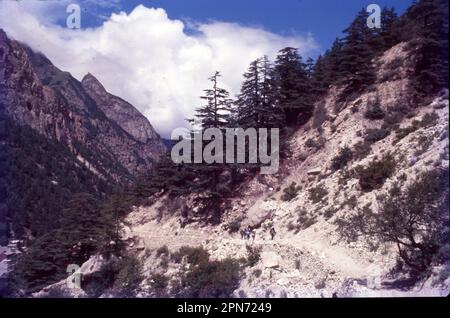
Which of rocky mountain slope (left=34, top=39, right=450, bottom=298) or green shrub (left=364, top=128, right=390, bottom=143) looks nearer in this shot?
rocky mountain slope (left=34, top=39, right=450, bottom=298)

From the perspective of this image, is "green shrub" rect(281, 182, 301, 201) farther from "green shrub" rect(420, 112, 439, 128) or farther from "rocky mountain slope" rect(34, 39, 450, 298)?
"green shrub" rect(420, 112, 439, 128)

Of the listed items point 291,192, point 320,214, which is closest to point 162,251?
point 320,214

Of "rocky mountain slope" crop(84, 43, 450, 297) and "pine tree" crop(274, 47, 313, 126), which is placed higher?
"pine tree" crop(274, 47, 313, 126)

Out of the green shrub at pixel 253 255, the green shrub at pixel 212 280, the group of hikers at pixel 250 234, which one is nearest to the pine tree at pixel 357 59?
the group of hikers at pixel 250 234

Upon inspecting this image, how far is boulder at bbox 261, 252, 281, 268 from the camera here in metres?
13.1

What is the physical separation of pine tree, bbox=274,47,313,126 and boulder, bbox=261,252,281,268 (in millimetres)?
20135

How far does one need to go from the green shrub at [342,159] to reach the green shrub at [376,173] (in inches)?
161

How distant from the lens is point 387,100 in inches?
1067

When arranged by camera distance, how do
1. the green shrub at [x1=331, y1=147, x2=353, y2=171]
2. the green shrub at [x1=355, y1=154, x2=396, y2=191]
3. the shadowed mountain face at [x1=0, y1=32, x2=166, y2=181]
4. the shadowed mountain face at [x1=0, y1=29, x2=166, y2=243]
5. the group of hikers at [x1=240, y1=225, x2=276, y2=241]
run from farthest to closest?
the shadowed mountain face at [x1=0, y1=32, x2=166, y2=181]
the shadowed mountain face at [x1=0, y1=29, x2=166, y2=243]
the green shrub at [x1=331, y1=147, x2=353, y2=171]
the group of hikers at [x1=240, y1=225, x2=276, y2=241]
the green shrub at [x1=355, y1=154, x2=396, y2=191]

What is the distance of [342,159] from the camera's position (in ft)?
76.5

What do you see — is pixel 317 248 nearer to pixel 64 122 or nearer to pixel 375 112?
pixel 375 112

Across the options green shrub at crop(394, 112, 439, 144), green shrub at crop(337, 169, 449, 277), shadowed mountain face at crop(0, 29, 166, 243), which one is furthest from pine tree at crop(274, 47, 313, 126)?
shadowed mountain face at crop(0, 29, 166, 243)
